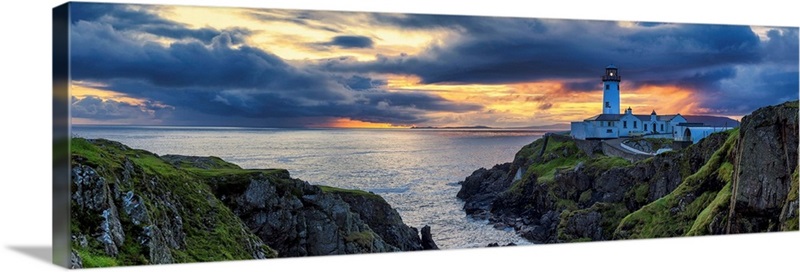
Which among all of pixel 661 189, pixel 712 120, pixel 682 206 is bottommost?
pixel 682 206

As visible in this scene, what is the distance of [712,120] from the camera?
24.7 m

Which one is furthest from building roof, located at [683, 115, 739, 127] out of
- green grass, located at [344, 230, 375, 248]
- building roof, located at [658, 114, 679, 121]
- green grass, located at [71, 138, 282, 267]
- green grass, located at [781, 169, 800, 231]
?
green grass, located at [71, 138, 282, 267]

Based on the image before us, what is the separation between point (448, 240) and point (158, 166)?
6.96 meters

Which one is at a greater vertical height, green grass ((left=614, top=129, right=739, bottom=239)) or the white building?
the white building

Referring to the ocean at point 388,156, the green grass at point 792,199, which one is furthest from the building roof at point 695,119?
the ocean at point 388,156

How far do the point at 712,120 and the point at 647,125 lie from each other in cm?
178

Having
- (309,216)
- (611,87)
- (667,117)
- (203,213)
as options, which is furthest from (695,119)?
(203,213)

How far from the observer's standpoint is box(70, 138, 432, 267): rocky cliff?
56.8 ft

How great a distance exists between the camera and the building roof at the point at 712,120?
79.7 ft

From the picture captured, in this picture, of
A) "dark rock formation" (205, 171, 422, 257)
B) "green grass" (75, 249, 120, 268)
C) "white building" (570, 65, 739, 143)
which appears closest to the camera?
"green grass" (75, 249, 120, 268)

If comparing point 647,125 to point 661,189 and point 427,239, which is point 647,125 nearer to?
point 661,189

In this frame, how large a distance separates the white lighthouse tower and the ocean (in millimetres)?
1819

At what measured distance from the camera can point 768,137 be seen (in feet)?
78.6

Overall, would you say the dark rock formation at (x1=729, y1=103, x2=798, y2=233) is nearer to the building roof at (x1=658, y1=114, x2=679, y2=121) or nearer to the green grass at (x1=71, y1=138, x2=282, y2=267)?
the building roof at (x1=658, y1=114, x2=679, y2=121)
